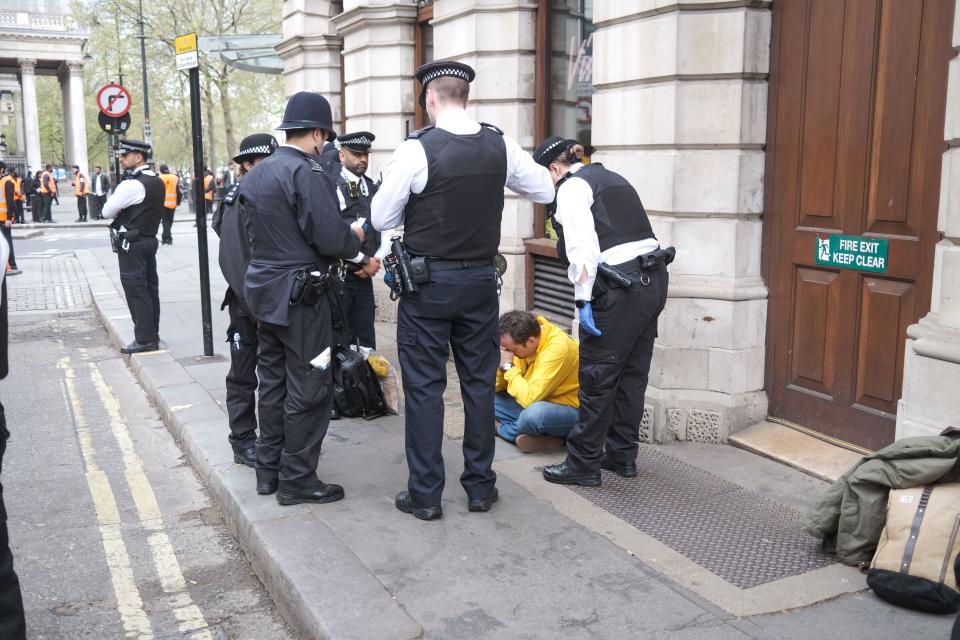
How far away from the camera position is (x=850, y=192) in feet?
17.2

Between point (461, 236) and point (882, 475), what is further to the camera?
point (461, 236)

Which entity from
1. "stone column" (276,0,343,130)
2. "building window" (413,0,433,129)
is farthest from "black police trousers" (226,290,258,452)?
"stone column" (276,0,343,130)

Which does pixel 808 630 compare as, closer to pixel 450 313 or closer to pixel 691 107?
pixel 450 313

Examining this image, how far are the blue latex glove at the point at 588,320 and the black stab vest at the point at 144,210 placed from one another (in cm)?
546

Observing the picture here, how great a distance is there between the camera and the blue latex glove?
16.1 ft

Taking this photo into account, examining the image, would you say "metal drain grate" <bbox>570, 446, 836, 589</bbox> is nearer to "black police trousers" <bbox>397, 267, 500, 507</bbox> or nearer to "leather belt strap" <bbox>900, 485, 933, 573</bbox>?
"leather belt strap" <bbox>900, 485, 933, 573</bbox>

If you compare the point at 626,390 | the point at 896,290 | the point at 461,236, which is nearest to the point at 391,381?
the point at 626,390

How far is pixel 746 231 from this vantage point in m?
5.97

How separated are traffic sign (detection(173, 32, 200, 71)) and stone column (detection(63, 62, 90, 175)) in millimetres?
57175

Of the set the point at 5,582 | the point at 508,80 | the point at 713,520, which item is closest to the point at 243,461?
the point at 5,582

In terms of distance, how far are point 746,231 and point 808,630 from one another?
3006 mm

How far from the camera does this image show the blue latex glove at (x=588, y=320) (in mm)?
4922

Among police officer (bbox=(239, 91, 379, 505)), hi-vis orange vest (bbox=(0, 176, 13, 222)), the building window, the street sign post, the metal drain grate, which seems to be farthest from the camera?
hi-vis orange vest (bbox=(0, 176, 13, 222))

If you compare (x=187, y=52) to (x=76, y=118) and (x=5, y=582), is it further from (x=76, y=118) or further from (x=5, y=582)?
(x=76, y=118)
